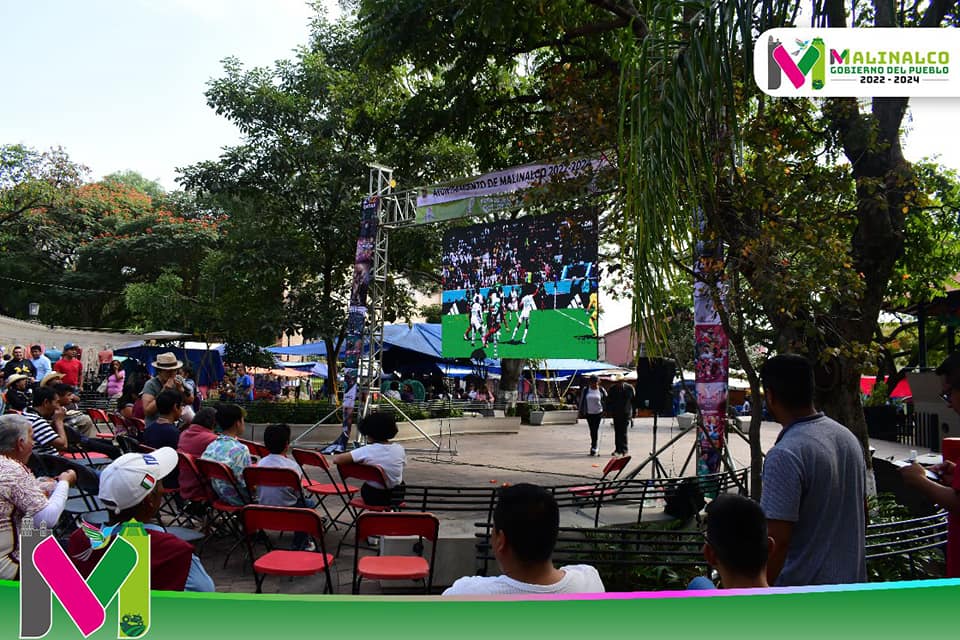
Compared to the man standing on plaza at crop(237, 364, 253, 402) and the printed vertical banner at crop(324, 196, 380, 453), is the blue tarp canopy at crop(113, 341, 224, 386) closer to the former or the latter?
the man standing on plaza at crop(237, 364, 253, 402)

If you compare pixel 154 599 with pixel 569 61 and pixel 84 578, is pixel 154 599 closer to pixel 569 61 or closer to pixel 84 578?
pixel 84 578

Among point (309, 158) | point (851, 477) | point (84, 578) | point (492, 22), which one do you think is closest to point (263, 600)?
point (84, 578)

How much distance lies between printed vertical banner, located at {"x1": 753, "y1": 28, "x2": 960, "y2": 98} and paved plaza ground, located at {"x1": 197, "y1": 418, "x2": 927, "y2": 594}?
3639mm

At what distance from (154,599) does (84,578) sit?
255 mm

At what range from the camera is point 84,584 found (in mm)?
A: 2516

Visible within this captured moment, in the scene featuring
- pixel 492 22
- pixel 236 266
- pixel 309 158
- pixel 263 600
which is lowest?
pixel 263 600

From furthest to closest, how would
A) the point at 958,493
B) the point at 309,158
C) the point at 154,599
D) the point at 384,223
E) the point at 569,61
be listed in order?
the point at 309,158
the point at 384,223
the point at 569,61
the point at 958,493
the point at 154,599

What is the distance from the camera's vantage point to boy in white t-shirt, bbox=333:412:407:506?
18.5ft

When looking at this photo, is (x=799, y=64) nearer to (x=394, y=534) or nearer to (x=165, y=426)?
(x=394, y=534)

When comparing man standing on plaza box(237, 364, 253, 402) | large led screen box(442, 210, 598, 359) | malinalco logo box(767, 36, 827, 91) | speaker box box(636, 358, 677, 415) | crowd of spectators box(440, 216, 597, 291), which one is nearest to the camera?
malinalco logo box(767, 36, 827, 91)

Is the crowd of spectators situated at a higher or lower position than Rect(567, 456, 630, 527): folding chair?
higher

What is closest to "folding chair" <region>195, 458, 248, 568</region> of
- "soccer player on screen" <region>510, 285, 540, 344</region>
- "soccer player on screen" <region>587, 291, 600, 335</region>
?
"soccer player on screen" <region>587, 291, 600, 335</region>

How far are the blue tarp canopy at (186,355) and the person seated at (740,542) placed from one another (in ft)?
65.1

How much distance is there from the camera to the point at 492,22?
279 inches
